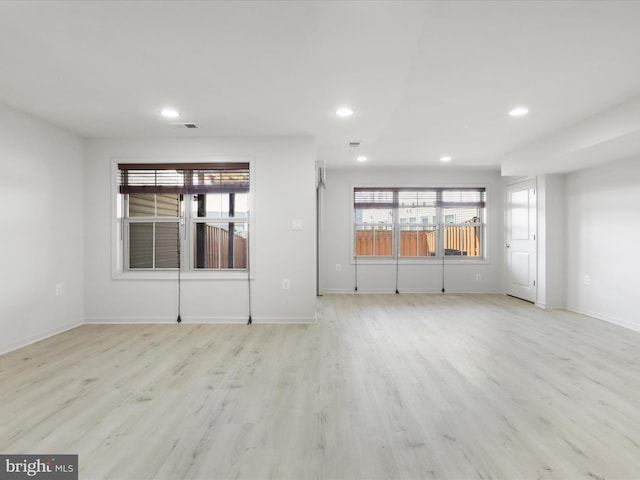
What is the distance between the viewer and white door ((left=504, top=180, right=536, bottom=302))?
5.70 m

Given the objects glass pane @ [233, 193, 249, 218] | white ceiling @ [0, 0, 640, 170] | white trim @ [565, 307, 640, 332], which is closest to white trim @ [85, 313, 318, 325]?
glass pane @ [233, 193, 249, 218]

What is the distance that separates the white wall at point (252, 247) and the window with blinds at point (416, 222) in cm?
275

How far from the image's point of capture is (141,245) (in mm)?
4660

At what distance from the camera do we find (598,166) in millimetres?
4711

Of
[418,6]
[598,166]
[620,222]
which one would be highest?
[418,6]

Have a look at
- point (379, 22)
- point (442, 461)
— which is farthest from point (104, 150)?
point (442, 461)

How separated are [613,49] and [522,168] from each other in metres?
2.96

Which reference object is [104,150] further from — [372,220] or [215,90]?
[372,220]

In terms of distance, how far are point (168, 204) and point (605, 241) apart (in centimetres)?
600

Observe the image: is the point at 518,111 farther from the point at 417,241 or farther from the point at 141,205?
the point at 141,205

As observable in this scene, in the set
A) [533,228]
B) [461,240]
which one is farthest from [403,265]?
[533,228]

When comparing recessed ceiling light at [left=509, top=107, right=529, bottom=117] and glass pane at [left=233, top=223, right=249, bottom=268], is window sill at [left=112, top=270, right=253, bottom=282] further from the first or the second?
recessed ceiling light at [left=509, top=107, right=529, bottom=117]

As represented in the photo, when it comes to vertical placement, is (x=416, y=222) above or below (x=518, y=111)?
below

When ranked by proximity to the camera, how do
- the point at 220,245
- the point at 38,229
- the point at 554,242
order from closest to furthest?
the point at 38,229 < the point at 220,245 < the point at 554,242
